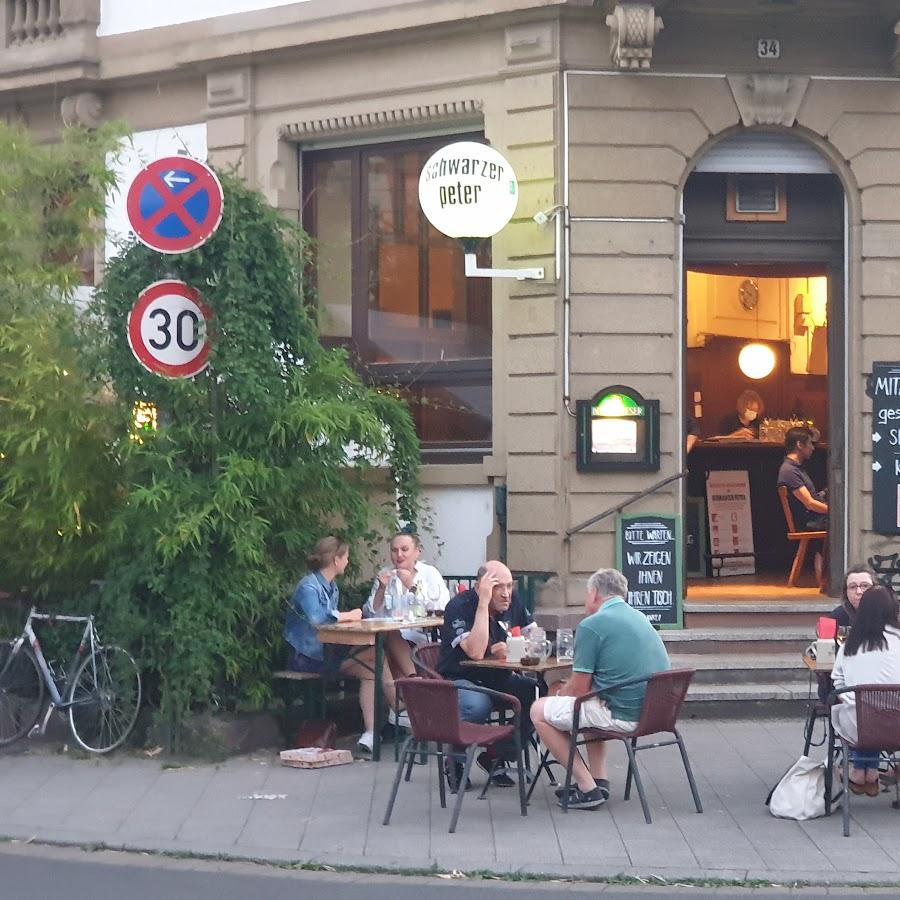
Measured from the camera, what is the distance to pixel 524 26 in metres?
13.0

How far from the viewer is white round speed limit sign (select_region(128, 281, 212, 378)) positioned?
10.5 m

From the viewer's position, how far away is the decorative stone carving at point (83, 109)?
15414 mm

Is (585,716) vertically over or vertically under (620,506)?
under

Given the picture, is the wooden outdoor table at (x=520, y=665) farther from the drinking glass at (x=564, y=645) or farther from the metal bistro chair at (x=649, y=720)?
the metal bistro chair at (x=649, y=720)

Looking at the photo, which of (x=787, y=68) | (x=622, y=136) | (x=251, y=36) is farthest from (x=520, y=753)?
(x=251, y=36)

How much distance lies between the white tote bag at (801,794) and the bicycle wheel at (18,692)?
5.22 m

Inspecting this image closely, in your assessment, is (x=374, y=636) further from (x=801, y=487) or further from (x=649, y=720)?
(x=801, y=487)

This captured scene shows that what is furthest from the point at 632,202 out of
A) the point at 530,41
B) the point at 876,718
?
the point at 876,718

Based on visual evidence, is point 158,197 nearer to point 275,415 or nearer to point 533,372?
point 275,415

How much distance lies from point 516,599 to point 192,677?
2.21 m

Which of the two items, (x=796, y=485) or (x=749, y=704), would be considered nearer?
(x=749, y=704)

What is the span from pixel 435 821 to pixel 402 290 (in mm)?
6274

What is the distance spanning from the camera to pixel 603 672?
9078 millimetres

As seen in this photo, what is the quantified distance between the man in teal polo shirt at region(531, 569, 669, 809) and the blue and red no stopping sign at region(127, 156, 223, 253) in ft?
11.5
